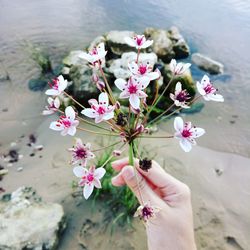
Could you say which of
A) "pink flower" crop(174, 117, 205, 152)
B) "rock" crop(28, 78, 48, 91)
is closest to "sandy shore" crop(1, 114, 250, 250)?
"rock" crop(28, 78, 48, 91)

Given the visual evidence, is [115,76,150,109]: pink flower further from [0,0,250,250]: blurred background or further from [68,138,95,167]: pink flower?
[0,0,250,250]: blurred background

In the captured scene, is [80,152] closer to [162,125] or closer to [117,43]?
[162,125]

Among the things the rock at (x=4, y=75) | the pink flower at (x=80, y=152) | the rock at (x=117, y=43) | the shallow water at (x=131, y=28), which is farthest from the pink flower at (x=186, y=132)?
the rock at (x=4, y=75)

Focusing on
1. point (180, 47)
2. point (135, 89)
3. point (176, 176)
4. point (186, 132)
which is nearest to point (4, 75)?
point (180, 47)

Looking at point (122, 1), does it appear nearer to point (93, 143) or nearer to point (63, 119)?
point (93, 143)

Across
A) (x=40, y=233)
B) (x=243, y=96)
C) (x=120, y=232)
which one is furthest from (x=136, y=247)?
(x=243, y=96)

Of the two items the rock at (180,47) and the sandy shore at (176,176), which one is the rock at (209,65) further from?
the sandy shore at (176,176)
